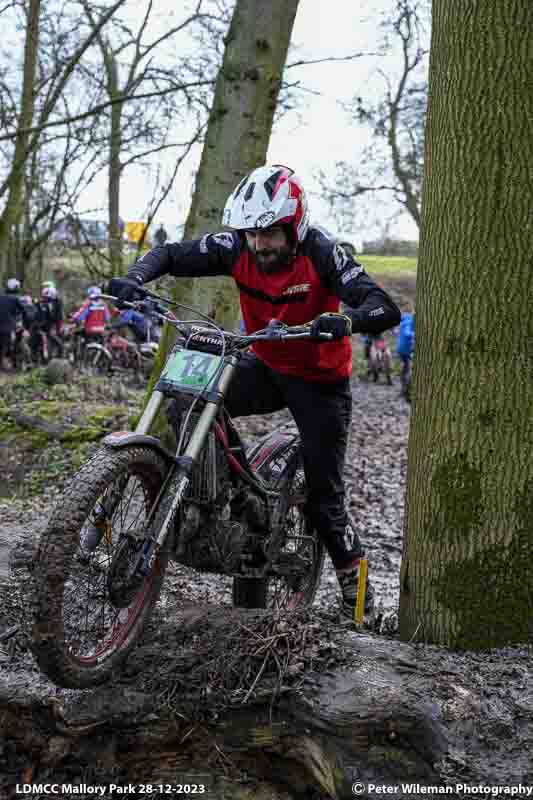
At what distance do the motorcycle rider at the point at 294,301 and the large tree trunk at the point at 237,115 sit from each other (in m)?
2.92

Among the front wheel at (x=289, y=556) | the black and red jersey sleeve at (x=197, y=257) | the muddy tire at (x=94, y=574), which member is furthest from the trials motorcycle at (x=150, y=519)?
the black and red jersey sleeve at (x=197, y=257)

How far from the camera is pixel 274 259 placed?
3895mm

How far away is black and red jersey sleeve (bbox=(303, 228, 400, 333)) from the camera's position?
11.7ft

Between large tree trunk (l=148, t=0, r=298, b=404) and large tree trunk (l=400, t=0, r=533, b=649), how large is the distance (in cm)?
356

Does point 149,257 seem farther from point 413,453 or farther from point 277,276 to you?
Result: point 413,453

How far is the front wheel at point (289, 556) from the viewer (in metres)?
4.14

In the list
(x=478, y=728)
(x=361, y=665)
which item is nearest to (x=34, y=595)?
(x=361, y=665)

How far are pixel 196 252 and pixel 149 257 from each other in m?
0.23

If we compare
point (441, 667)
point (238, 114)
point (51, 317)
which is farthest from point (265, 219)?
point (51, 317)

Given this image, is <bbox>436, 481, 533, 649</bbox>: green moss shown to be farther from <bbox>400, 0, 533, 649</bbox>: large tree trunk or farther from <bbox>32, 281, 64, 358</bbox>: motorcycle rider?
<bbox>32, 281, 64, 358</bbox>: motorcycle rider

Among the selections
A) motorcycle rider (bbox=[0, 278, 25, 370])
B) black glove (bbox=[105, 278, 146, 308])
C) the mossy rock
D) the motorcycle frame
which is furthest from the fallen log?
motorcycle rider (bbox=[0, 278, 25, 370])

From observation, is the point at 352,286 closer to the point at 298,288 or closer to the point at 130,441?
the point at 298,288

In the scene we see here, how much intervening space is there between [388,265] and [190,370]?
3451 centimetres

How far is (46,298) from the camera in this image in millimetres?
21766
